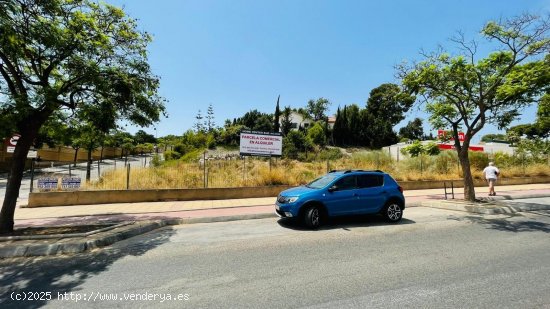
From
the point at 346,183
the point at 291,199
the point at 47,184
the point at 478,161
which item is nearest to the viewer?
the point at 291,199

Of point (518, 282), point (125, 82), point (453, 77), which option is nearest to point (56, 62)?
point (125, 82)

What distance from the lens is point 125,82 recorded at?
8484 millimetres

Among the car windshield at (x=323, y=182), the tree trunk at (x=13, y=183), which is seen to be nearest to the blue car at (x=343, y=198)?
the car windshield at (x=323, y=182)

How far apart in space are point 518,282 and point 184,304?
4.84 m

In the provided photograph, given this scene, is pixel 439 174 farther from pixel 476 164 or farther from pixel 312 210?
pixel 312 210

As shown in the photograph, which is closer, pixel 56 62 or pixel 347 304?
pixel 347 304

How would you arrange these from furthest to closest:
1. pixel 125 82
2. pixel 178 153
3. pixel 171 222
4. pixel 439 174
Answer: pixel 178 153 < pixel 439 174 < pixel 171 222 < pixel 125 82

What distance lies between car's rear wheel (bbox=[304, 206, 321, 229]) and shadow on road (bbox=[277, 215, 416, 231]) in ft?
0.67

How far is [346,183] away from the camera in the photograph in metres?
9.57

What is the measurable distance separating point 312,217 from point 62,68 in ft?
25.8

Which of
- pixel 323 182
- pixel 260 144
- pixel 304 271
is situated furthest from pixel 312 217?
pixel 260 144

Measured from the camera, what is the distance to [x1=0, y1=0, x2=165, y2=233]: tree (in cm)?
718

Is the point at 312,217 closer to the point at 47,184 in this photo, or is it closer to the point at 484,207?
the point at 484,207

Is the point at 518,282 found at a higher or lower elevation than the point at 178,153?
lower
